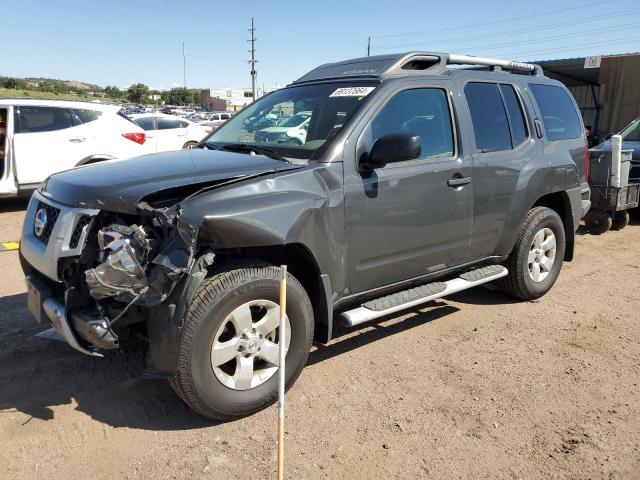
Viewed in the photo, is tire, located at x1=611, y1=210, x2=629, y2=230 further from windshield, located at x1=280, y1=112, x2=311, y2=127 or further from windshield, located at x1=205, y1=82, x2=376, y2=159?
windshield, located at x1=280, y1=112, x2=311, y2=127

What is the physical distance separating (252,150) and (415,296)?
1.59 meters

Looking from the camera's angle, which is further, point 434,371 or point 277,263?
point 434,371

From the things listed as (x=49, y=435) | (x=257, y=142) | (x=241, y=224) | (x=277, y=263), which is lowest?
(x=49, y=435)

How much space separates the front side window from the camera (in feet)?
12.7

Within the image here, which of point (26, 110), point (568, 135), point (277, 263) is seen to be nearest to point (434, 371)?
point (277, 263)

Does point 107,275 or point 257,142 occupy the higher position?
point 257,142

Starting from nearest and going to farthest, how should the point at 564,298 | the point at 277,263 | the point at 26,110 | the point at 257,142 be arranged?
1. the point at 277,263
2. the point at 257,142
3. the point at 564,298
4. the point at 26,110

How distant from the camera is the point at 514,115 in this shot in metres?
4.82

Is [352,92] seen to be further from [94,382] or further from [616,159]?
[616,159]

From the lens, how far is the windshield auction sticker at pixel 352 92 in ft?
12.7

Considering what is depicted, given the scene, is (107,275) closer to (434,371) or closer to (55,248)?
(55,248)

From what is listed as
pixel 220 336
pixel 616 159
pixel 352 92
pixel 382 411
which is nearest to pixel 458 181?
pixel 352 92

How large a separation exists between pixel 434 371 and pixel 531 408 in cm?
70

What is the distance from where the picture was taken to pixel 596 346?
426cm
